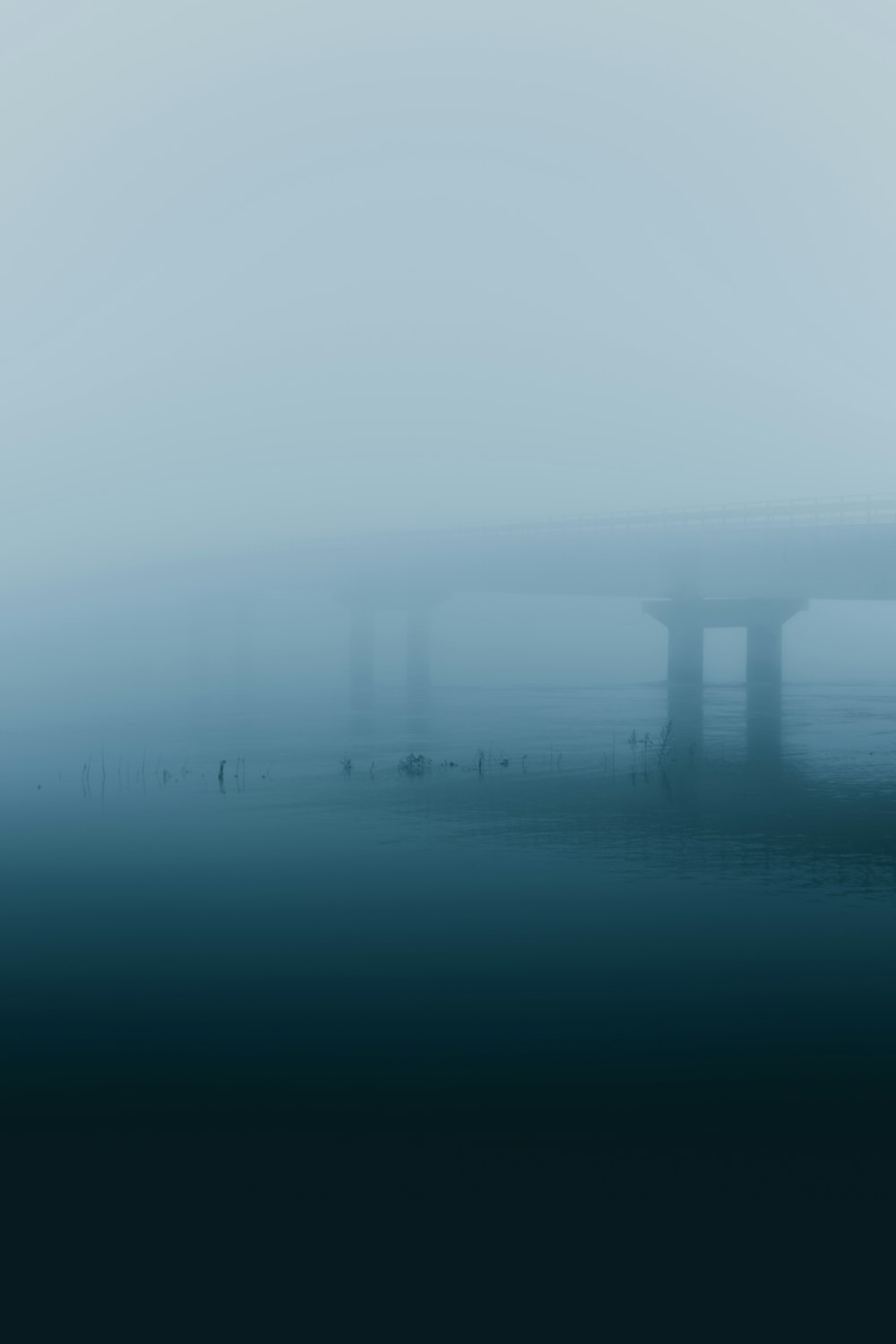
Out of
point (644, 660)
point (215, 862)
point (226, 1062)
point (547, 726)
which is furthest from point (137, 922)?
point (644, 660)

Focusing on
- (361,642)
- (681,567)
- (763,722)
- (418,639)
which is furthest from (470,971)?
(361,642)

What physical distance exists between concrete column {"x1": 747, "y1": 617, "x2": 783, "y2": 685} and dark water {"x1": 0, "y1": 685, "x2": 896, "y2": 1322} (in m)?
42.6

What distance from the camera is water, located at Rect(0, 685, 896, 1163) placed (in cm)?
1550

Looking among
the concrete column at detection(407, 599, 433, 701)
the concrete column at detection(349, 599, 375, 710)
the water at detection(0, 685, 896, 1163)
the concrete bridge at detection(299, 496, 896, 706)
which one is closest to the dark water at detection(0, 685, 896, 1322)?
the water at detection(0, 685, 896, 1163)

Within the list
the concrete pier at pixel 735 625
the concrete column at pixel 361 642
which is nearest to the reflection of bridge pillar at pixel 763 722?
the concrete pier at pixel 735 625

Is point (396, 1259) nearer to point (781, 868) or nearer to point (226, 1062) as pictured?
point (226, 1062)

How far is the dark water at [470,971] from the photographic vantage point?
49.2 ft

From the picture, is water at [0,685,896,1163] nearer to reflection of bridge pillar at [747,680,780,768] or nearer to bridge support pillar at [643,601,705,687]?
reflection of bridge pillar at [747,680,780,768]

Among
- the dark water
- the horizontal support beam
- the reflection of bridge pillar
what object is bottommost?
the dark water

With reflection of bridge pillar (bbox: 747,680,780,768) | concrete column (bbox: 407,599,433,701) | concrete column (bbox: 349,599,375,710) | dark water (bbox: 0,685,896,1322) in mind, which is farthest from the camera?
concrete column (bbox: 407,599,433,701)

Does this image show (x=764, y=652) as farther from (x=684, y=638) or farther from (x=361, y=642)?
(x=361, y=642)

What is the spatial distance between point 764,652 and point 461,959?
66162 mm

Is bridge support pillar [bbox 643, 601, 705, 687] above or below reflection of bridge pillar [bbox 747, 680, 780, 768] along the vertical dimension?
above

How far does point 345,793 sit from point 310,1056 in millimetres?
22256
